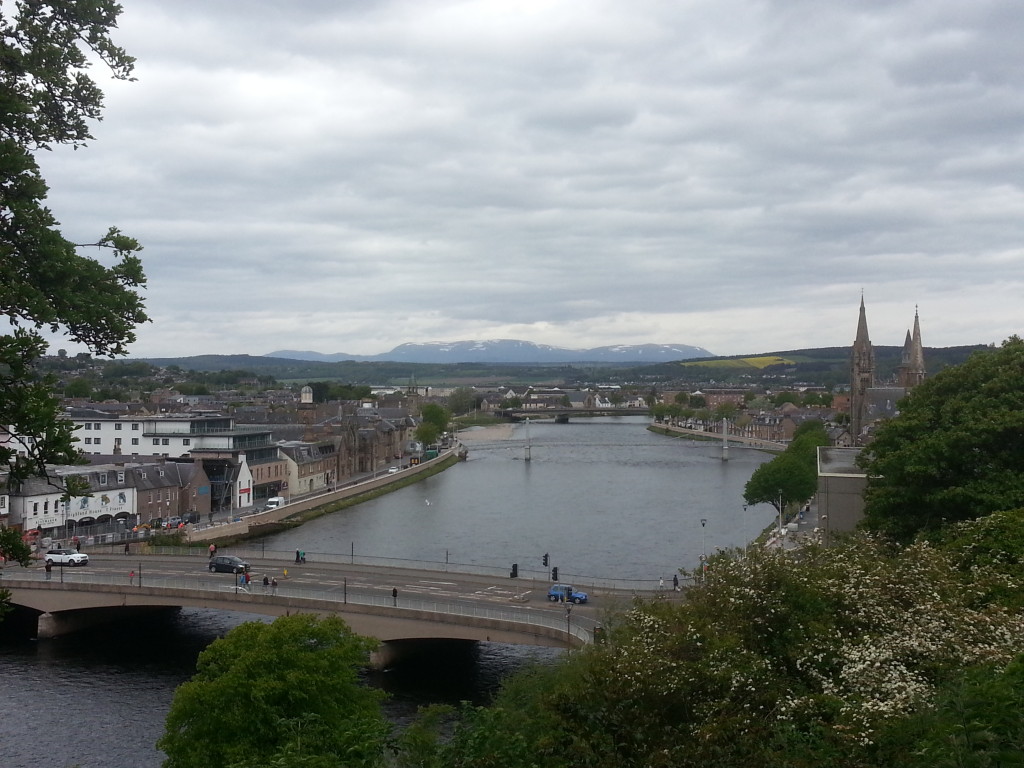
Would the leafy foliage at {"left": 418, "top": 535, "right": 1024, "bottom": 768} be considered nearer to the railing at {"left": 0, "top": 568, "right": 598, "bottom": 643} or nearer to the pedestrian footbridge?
the railing at {"left": 0, "top": 568, "right": 598, "bottom": 643}

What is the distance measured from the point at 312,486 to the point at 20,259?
56990 millimetres

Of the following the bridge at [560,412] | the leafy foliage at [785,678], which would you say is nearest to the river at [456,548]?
the leafy foliage at [785,678]

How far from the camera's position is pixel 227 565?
3083 centimetres

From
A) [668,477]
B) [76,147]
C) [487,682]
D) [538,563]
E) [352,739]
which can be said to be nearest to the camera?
[76,147]

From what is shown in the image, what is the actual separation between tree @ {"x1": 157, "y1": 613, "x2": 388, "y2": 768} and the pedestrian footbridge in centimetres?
691

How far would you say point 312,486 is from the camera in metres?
63.4

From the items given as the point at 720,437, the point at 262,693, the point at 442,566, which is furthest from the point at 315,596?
the point at 720,437

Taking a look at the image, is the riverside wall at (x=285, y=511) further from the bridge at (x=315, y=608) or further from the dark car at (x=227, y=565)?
the bridge at (x=315, y=608)

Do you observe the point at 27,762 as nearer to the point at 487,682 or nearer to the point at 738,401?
the point at 487,682

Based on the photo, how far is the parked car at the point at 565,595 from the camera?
2586 cm

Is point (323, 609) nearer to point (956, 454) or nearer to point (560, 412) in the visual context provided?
point (956, 454)

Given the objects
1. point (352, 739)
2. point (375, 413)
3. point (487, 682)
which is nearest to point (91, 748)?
point (487, 682)

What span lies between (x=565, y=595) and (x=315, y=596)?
6786 mm

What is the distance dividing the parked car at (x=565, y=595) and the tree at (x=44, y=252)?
19.2 meters
